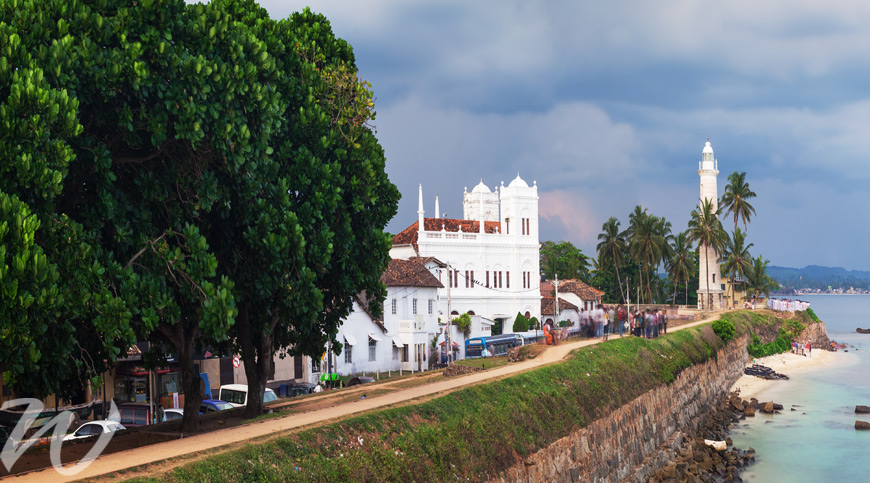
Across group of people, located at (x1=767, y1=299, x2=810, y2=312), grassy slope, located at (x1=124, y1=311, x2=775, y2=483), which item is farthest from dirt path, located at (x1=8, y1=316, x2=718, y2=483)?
group of people, located at (x1=767, y1=299, x2=810, y2=312)

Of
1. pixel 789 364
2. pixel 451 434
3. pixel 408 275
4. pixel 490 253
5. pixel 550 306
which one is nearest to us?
pixel 451 434

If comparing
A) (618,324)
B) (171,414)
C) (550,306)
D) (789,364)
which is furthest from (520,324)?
(171,414)

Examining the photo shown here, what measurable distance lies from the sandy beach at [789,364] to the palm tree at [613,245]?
2365 centimetres

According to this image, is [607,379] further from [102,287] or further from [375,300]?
[102,287]

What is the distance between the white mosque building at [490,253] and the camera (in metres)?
70.9

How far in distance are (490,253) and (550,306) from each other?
925cm

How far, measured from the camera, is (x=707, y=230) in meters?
84.5

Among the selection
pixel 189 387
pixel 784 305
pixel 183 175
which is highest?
pixel 183 175

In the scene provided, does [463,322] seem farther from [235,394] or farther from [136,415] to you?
[136,415]

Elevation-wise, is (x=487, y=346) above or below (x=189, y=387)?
below

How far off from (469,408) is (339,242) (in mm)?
6087

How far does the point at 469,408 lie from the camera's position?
73.3ft

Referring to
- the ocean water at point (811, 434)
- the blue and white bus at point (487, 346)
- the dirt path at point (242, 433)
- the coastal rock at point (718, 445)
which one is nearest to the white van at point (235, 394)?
the dirt path at point (242, 433)

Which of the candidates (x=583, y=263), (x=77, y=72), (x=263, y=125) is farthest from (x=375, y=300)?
(x=583, y=263)
